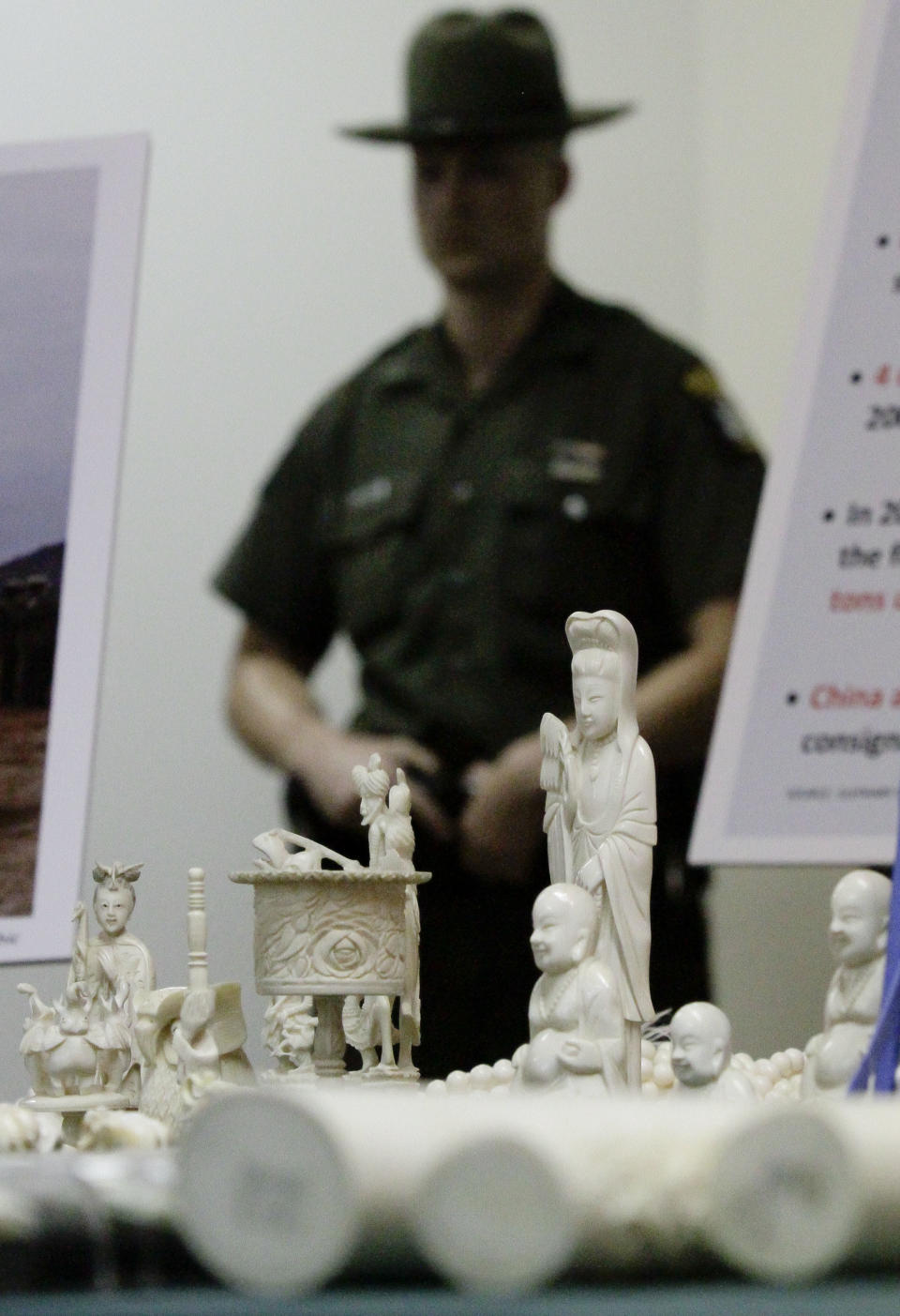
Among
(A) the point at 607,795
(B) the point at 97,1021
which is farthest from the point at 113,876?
(A) the point at 607,795

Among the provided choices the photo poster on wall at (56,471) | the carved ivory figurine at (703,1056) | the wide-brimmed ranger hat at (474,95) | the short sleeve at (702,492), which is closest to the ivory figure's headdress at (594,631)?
the carved ivory figurine at (703,1056)

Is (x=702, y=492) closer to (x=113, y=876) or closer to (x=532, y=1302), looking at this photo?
(x=113, y=876)

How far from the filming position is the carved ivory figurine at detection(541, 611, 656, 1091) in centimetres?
317

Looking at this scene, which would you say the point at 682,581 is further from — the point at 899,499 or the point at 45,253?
the point at 45,253

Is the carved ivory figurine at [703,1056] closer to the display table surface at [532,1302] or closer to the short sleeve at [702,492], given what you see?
the display table surface at [532,1302]

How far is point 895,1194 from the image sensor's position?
1.72 metres

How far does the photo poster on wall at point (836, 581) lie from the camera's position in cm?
511

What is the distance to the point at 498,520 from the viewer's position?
212 inches

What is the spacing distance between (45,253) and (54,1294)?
12.2 ft

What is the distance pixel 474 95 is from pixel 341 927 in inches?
113

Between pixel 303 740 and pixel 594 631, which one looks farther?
pixel 303 740

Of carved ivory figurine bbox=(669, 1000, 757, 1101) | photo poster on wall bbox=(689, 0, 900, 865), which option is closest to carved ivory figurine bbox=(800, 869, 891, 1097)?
carved ivory figurine bbox=(669, 1000, 757, 1101)

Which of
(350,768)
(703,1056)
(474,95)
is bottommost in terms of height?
(703,1056)

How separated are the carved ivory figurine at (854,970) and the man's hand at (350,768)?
2.25 metres
